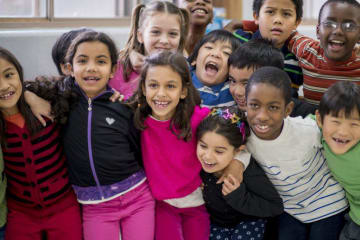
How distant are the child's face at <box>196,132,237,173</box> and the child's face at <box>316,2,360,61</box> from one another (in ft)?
2.73

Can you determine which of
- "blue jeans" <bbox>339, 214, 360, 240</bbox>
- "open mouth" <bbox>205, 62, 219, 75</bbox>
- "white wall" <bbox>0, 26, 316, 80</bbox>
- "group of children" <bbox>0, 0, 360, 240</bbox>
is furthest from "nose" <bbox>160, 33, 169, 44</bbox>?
"blue jeans" <bbox>339, 214, 360, 240</bbox>

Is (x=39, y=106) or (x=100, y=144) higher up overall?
(x=39, y=106)

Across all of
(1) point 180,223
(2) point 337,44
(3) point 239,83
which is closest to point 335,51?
(2) point 337,44

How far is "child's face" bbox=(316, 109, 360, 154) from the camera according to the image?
1.75m

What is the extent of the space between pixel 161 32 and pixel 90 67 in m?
0.65

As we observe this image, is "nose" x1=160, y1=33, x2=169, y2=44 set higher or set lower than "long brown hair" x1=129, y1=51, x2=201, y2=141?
higher

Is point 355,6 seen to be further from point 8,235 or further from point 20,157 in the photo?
point 8,235

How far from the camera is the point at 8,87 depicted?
1.84m

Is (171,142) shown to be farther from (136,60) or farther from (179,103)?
(136,60)

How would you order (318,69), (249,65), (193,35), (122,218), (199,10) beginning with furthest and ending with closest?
(193,35) < (199,10) < (318,69) < (249,65) < (122,218)

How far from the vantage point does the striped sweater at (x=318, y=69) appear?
220 centimetres

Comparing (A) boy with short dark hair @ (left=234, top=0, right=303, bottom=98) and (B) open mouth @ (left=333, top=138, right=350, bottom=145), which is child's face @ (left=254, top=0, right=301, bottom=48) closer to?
(A) boy with short dark hair @ (left=234, top=0, right=303, bottom=98)

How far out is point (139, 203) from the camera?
6.45 ft

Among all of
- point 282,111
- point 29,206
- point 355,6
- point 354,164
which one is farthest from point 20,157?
point 355,6
